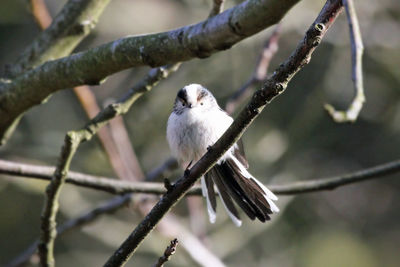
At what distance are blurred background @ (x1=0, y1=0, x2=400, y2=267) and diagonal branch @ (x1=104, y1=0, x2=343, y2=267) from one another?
9.00 ft

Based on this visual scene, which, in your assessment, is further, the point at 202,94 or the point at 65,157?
the point at 202,94

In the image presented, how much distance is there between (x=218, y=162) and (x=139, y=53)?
120 centimetres

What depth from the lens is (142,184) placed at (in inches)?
118

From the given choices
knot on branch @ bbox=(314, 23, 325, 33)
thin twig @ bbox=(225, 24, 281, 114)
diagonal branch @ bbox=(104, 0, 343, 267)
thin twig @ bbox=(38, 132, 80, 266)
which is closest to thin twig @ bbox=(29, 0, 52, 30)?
thin twig @ bbox=(38, 132, 80, 266)

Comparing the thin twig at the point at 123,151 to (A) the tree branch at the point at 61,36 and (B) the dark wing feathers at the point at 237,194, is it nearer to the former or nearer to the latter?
(B) the dark wing feathers at the point at 237,194

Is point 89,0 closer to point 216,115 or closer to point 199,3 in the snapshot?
point 216,115

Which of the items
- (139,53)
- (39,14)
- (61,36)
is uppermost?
(39,14)

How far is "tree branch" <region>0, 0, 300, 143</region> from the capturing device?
1.74 meters

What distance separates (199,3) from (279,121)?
5.19 ft

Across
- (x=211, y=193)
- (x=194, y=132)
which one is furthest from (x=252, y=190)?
(x=194, y=132)

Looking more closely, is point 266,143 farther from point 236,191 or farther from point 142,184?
point 142,184

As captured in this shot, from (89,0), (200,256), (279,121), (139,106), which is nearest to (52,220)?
(89,0)

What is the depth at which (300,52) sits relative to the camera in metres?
1.72

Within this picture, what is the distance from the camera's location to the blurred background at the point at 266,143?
5.70 meters
